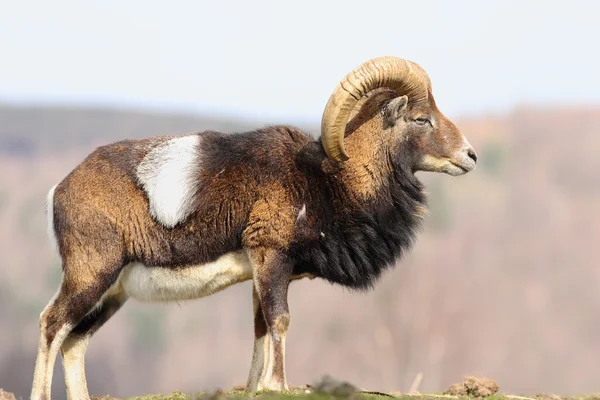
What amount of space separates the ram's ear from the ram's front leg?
8.60ft

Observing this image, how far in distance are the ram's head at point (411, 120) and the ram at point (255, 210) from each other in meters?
0.02

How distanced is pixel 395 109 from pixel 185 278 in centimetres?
385

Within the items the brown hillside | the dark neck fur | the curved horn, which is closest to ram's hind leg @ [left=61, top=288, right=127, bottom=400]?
the dark neck fur

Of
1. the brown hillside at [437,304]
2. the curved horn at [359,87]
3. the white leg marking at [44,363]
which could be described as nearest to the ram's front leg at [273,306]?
the curved horn at [359,87]

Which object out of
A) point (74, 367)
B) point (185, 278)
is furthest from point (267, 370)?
point (74, 367)

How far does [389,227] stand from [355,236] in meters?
0.63

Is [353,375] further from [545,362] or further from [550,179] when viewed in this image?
[550,179]

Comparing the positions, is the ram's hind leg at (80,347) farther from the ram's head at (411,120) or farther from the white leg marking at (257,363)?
the ram's head at (411,120)

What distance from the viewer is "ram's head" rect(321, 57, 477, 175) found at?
14688 millimetres

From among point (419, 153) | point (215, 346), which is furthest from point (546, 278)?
point (419, 153)

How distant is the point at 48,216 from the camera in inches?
585

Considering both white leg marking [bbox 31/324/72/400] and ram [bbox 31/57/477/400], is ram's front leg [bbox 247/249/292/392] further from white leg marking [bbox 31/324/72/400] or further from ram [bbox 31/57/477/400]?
white leg marking [bbox 31/324/72/400]

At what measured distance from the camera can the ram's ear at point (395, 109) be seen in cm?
1477

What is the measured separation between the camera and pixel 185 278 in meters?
14.5
